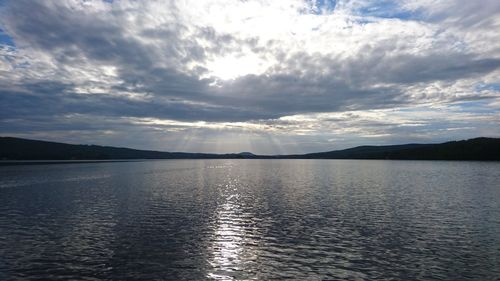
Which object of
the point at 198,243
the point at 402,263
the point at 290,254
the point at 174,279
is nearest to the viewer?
the point at 174,279

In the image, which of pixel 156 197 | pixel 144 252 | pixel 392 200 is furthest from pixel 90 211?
pixel 392 200

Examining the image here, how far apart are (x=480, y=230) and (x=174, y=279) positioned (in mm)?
31281

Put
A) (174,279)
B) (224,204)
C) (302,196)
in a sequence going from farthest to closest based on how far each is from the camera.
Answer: (302,196) → (224,204) → (174,279)

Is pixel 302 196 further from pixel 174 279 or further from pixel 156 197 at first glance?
pixel 174 279

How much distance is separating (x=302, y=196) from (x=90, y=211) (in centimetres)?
3547

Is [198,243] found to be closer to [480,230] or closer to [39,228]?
[39,228]

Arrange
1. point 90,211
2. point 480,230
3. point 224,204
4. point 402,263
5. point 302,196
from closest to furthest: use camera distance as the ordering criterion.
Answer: point 402,263, point 480,230, point 90,211, point 224,204, point 302,196

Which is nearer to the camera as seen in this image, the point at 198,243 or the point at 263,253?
the point at 263,253

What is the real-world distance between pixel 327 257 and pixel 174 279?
11.6 metres

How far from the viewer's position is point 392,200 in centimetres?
6044

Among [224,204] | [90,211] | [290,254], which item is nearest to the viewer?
[290,254]

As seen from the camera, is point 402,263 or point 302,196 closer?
point 402,263

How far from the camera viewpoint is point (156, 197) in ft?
219

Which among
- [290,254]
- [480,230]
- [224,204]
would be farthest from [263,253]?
[224,204]
